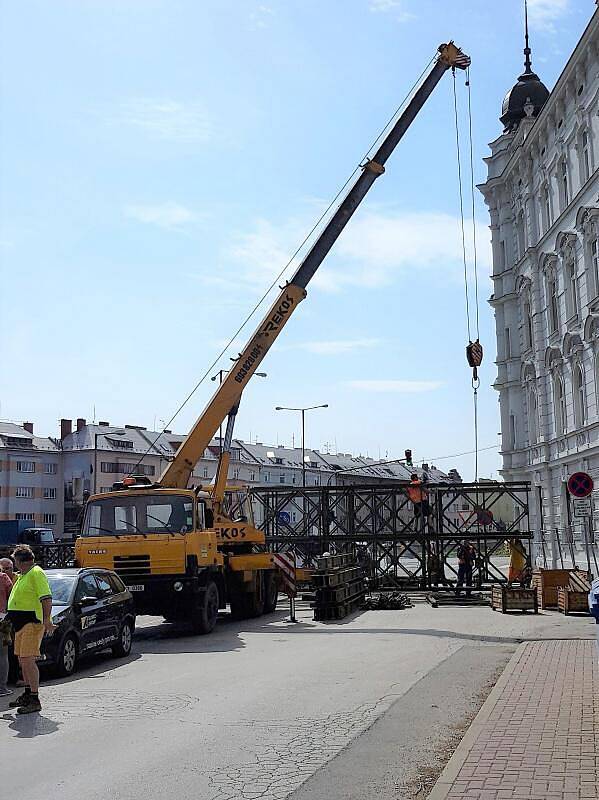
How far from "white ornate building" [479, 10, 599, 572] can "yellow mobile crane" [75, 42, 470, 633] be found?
791 centimetres

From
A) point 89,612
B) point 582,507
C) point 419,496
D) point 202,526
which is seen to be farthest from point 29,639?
point 419,496

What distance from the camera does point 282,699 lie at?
413 inches

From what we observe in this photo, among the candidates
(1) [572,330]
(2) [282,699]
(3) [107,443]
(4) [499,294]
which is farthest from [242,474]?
(2) [282,699]

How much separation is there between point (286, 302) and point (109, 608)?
1028 centimetres

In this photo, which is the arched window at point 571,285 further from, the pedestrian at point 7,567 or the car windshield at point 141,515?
the pedestrian at point 7,567

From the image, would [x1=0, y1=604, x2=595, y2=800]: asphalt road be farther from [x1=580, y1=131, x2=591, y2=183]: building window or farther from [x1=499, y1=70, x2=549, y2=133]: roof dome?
[x1=499, y1=70, x2=549, y2=133]: roof dome

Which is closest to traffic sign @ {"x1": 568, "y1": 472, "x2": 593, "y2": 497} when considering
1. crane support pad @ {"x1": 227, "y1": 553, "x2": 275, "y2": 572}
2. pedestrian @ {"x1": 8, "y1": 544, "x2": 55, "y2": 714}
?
crane support pad @ {"x1": 227, "y1": 553, "x2": 275, "y2": 572}

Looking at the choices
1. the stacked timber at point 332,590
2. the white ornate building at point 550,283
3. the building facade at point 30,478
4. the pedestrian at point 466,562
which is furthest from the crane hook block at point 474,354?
the building facade at point 30,478

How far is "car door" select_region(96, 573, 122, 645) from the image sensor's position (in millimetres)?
13781

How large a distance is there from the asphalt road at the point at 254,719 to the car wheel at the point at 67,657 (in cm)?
21

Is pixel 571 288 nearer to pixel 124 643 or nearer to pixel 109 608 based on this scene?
pixel 124 643

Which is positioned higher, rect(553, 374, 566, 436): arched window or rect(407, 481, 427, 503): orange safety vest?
rect(553, 374, 566, 436): arched window

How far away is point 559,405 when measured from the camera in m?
33.8

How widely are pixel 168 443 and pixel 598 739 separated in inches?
3576
